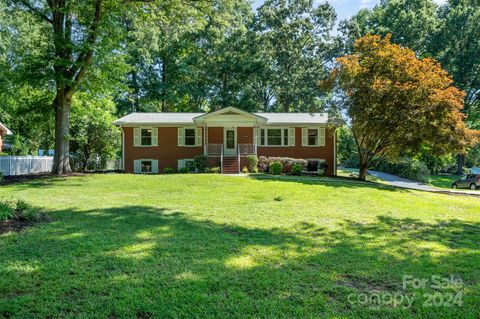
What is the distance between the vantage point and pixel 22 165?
810 inches

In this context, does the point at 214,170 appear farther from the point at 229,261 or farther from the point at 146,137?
the point at 229,261

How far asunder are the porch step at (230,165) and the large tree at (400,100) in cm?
746

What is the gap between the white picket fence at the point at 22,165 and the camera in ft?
62.2

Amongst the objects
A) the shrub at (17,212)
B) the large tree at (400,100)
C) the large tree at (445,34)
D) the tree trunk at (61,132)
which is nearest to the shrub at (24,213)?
the shrub at (17,212)

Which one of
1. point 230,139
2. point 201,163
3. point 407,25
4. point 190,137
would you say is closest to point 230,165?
point 201,163

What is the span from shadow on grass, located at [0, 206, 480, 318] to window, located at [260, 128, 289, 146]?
1829 cm

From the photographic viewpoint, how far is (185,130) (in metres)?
25.1

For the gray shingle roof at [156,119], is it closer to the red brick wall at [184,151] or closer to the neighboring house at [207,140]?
the neighboring house at [207,140]

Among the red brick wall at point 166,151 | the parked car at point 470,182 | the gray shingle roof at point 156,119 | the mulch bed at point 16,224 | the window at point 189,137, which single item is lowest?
the parked car at point 470,182

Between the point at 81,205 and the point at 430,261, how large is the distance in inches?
312

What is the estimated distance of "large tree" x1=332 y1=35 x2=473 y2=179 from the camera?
1670 cm

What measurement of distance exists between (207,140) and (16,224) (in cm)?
1823

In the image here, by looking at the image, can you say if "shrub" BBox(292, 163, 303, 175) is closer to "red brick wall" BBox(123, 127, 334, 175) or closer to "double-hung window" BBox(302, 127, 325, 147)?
"red brick wall" BBox(123, 127, 334, 175)

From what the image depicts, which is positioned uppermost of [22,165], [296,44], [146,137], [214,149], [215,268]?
[296,44]
